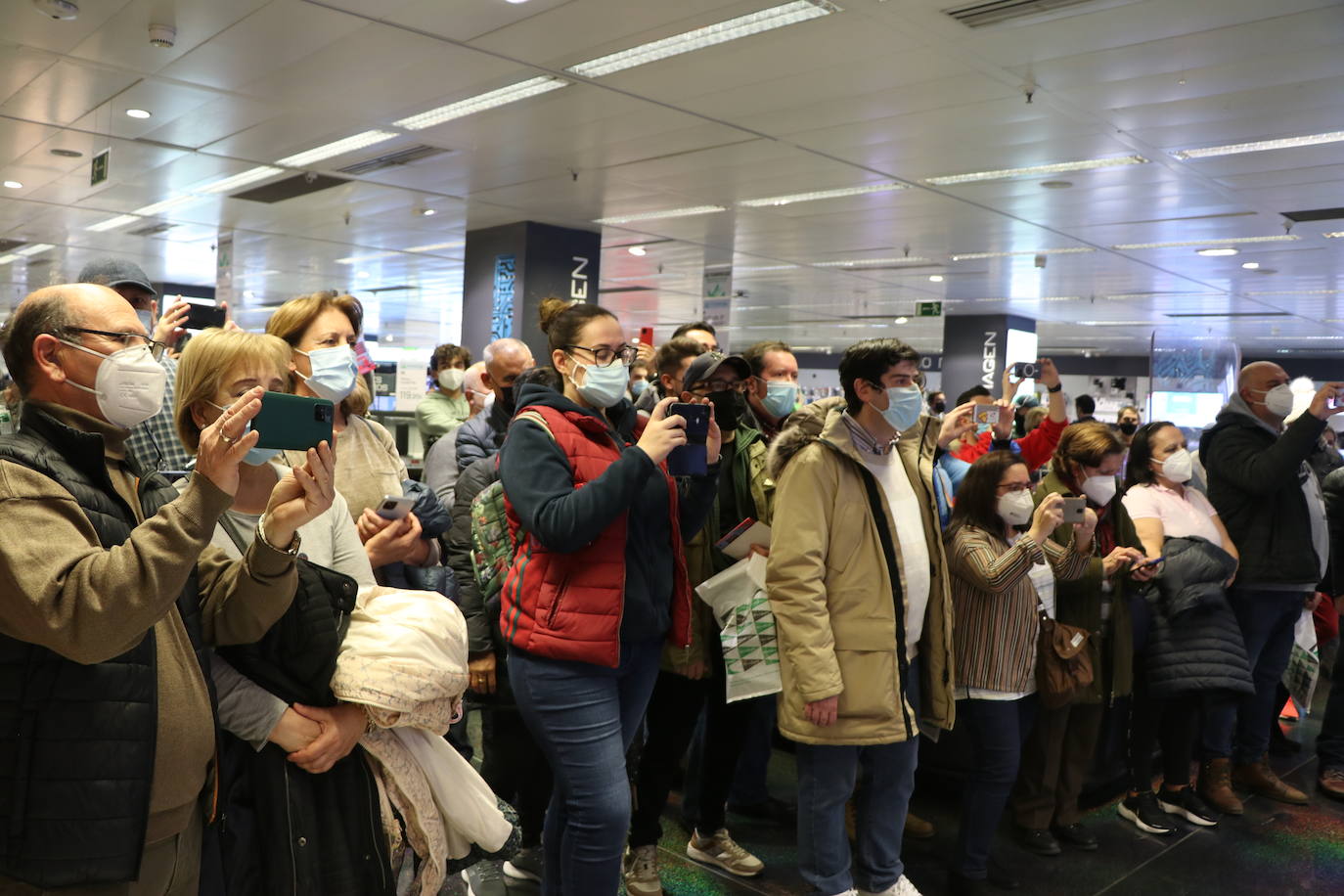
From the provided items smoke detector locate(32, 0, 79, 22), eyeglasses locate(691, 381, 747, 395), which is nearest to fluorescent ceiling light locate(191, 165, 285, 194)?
smoke detector locate(32, 0, 79, 22)

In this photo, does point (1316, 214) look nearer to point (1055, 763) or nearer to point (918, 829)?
point (1055, 763)

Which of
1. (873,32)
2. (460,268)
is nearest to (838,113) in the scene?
(873,32)

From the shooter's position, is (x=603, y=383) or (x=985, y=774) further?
(x=985, y=774)

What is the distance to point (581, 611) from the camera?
235 centimetres

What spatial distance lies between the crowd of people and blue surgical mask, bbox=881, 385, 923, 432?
0.04 ft

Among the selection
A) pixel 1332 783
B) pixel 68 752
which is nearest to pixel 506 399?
pixel 68 752

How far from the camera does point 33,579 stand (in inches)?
54.9

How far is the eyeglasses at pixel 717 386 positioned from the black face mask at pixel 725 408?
0.01m

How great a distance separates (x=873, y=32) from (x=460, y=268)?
32.4ft

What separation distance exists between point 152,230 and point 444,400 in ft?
24.2

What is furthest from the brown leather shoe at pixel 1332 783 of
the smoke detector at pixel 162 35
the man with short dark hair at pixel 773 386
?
the smoke detector at pixel 162 35

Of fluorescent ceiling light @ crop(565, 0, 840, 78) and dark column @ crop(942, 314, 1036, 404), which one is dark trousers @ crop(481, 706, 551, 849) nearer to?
fluorescent ceiling light @ crop(565, 0, 840, 78)

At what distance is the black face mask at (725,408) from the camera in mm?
2846

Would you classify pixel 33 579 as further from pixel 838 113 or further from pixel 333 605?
pixel 838 113
